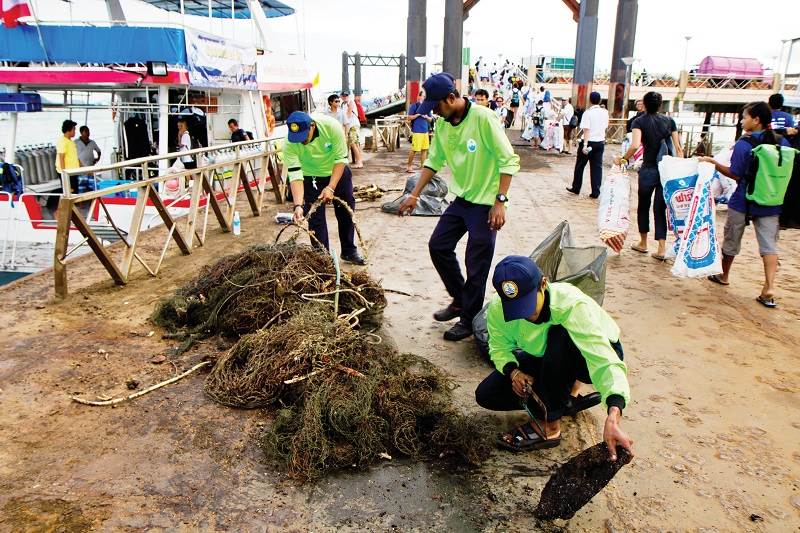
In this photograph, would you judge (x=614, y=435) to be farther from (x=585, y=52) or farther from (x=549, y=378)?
(x=585, y=52)

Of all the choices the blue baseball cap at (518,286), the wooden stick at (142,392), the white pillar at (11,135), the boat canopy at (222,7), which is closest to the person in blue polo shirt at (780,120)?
the blue baseball cap at (518,286)

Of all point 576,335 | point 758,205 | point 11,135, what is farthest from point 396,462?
point 11,135

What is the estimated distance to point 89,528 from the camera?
93.7 inches

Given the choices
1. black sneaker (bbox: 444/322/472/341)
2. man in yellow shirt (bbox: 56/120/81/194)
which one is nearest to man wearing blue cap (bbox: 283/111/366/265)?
black sneaker (bbox: 444/322/472/341)

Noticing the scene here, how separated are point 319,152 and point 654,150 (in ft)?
11.8

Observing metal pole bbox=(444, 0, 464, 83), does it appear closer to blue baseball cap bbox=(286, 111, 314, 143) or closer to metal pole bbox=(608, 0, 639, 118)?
metal pole bbox=(608, 0, 639, 118)

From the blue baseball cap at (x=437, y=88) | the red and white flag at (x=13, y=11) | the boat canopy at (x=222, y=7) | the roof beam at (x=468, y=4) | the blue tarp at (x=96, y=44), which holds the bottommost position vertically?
the blue baseball cap at (x=437, y=88)

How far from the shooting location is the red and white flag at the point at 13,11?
8.88 metres

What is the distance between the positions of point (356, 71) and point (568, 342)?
181 feet

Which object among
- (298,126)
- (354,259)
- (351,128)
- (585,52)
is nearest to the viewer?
(298,126)

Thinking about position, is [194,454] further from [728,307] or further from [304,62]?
[304,62]

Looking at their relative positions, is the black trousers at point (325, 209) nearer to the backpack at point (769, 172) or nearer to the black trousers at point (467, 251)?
the black trousers at point (467, 251)

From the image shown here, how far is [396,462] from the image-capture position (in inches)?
113

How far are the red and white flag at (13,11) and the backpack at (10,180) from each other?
2308mm
